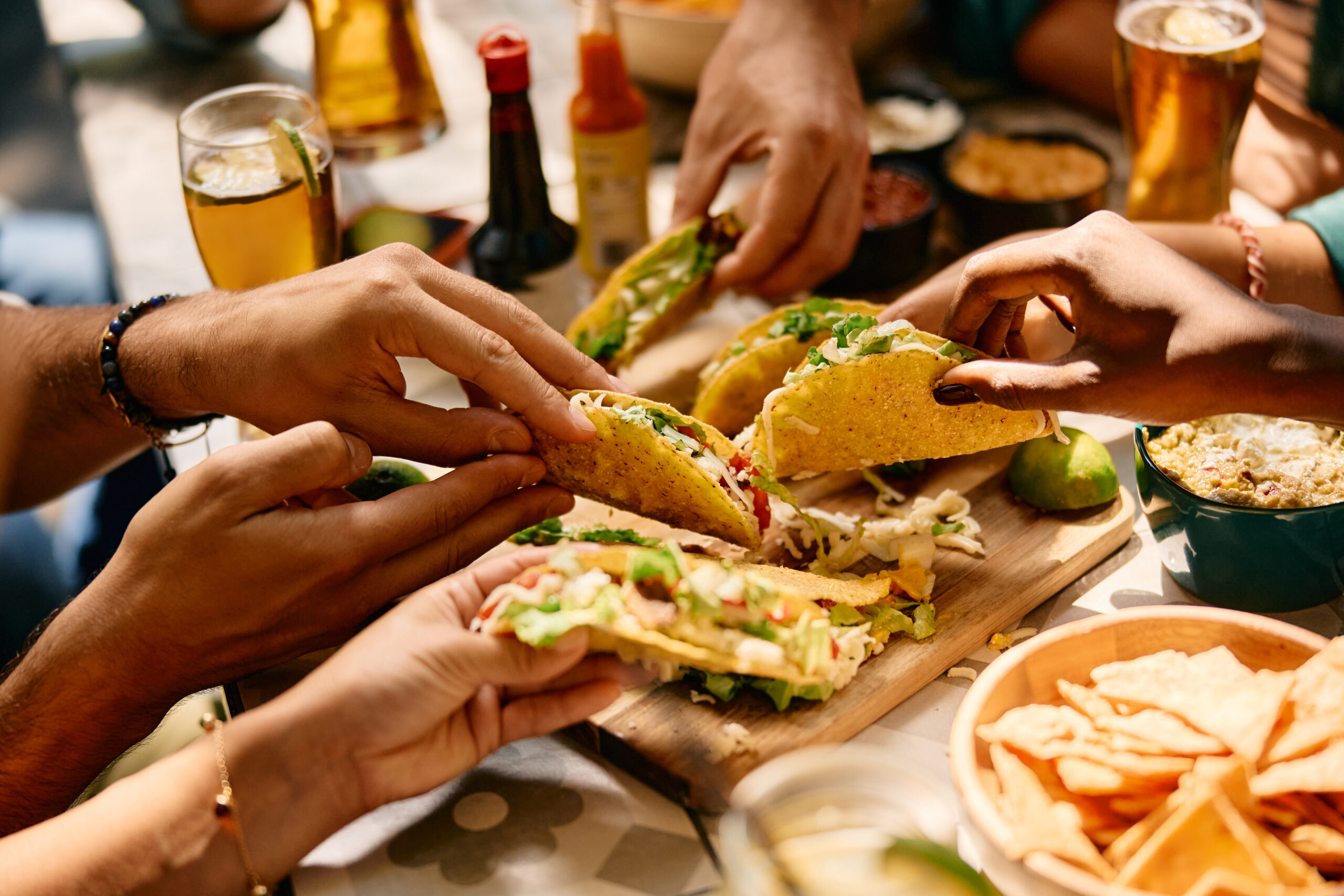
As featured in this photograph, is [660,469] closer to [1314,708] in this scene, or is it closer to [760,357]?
[760,357]

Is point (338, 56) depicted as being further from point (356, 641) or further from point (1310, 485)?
point (1310, 485)

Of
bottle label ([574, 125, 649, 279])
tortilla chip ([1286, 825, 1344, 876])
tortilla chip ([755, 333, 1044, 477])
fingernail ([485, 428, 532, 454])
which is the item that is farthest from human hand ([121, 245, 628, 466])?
tortilla chip ([1286, 825, 1344, 876])

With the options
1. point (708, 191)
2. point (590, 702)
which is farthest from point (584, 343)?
point (590, 702)

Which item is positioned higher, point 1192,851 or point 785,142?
point 785,142

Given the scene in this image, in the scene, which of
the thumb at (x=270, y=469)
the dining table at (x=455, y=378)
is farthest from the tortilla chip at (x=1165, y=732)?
the thumb at (x=270, y=469)

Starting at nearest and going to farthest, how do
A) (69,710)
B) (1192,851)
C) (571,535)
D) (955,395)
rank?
1. (1192,851)
2. (69,710)
3. (955,395)
4. (571,535)

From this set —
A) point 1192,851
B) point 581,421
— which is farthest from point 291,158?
point 1192,851
